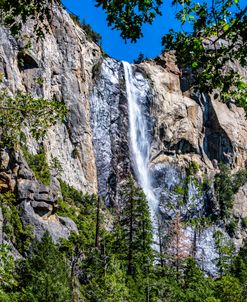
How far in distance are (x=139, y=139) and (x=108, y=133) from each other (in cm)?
624

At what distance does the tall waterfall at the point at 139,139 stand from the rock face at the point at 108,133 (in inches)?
40.8

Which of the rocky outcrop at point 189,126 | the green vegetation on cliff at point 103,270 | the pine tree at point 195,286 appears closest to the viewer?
the green vegetation on cliff at point 103,270

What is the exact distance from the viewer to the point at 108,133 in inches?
2778

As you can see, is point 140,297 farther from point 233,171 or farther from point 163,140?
point 233,171

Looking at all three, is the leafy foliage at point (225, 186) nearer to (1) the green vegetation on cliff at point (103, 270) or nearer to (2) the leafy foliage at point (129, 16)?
(1) the green vegetation on cliff at point (103, 270)

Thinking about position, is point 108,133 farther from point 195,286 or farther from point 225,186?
point 195,286

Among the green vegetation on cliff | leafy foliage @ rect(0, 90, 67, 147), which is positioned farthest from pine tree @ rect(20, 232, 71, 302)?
leafy foliage @ rect(0, 90, 67, 147)

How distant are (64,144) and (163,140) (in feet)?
73.2

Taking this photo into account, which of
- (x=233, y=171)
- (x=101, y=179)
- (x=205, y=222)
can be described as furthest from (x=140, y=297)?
(x=233, y=171)

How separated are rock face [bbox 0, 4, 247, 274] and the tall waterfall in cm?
104

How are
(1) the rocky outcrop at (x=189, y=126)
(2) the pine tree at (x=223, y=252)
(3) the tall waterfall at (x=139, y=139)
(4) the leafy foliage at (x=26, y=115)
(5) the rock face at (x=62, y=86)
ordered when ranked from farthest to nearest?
1. (1) the rocky outcrop at (x=189, y=126)
2. (3) the tall waterfall at (x=139, y=139)
3. (2) the pine tree at (x=223, y=252)
4. (5) the rock face at (x=62, y=86)
5. (4) the leafy foliage at (x=26, y=115)

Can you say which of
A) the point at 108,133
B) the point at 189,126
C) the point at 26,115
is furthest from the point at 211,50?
the point at 189,126

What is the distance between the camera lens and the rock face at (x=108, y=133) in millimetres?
49450

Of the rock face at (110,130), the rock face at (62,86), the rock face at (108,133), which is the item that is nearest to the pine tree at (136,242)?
the rock face at (108,133)
